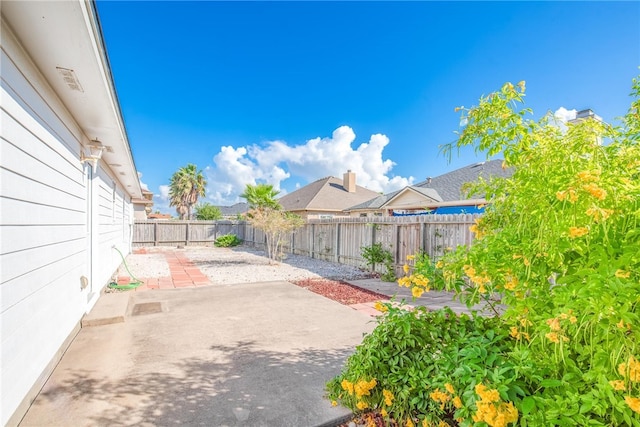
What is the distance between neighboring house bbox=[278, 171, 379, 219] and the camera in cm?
2192

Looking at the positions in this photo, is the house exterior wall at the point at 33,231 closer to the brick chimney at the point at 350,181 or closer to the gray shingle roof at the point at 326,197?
the gray shingle roof at the point at 326,197

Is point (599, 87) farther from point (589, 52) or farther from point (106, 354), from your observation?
point (106, 354)

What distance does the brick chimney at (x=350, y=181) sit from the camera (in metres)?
24.4

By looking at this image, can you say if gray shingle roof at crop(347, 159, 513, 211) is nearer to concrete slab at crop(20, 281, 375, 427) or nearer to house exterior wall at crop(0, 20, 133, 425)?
concrete slab at crop(20, 281, 375, 427)

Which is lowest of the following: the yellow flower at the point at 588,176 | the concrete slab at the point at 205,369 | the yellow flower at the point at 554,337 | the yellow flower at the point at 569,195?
the concrete slab at the point at 205,369

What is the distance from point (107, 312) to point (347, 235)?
730 cm

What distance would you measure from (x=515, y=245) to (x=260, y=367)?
267cm

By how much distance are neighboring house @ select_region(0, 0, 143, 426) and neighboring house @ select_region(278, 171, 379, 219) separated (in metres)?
17.2

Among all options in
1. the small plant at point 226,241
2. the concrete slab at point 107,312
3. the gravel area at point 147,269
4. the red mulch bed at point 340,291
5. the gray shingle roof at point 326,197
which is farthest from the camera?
the gray shingle roof at point 326,197

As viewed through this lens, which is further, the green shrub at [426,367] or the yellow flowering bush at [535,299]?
the green shrub at [426,367]

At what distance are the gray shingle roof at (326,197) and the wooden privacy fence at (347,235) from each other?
518 cm

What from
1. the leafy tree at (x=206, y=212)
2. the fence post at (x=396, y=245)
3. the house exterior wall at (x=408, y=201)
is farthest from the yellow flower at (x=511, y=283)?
the leafy tree at (x=206, y=212)

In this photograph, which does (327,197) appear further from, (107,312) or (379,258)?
(107,312)

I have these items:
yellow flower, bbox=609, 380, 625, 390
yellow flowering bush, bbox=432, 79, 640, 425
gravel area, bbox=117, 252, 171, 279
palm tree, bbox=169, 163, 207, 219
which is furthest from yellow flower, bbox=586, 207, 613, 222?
palm tree, bbox=169, 163, 207, 219
